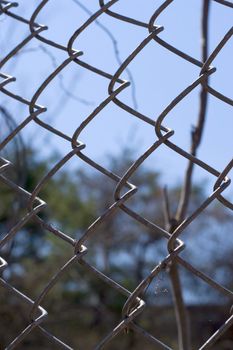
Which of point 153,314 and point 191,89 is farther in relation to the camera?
→ point 153,314

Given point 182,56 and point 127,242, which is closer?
point 182,56

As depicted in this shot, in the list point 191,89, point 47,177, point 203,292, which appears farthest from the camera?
point 203,292

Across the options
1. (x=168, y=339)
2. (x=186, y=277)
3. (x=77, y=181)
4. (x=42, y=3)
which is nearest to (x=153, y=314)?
(x=168, y=339)

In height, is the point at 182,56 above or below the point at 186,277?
below

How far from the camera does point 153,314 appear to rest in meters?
13.3

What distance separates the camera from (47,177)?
1.33 m

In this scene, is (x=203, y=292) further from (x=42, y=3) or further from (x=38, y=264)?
(x=42, y=3)

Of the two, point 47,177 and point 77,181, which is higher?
point 77,181

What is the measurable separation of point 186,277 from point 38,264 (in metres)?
2.59

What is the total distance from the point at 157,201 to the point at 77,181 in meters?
1.61

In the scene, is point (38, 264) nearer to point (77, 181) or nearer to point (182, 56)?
point (77, 181)

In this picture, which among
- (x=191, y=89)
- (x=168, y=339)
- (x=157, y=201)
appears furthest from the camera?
(x=157, y=201)

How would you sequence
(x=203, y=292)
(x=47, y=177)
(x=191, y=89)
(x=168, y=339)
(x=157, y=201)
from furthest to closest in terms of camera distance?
(x=157, y=201) < (x=203, y=292) < (x=168, y=339) < (x=47, y=177) < (x=191, y=89)

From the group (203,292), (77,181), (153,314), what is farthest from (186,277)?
(77,181)
